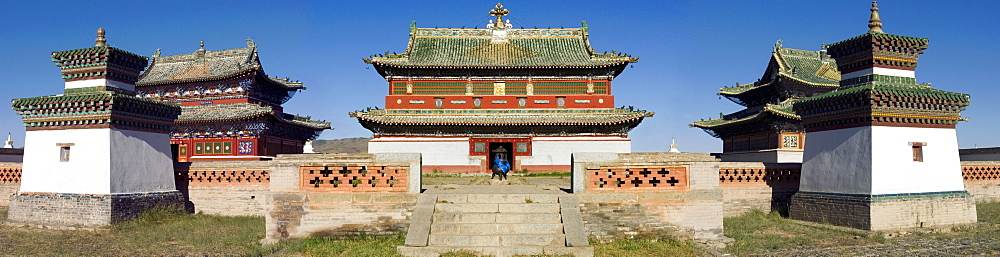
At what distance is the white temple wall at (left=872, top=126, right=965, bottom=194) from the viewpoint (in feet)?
50.6

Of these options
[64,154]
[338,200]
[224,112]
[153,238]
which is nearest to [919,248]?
[338,200]

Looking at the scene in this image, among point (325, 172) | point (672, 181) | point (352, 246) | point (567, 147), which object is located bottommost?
point (352, 246)

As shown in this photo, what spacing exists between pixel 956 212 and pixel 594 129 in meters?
18.0

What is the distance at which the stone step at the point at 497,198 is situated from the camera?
13.4 metres

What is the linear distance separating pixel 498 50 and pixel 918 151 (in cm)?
2296

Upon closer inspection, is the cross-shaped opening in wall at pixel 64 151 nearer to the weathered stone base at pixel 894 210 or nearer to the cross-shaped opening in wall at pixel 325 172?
the cross-shaped opening in wall at pixel 325 172

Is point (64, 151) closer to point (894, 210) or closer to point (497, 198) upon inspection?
point (497, 198)

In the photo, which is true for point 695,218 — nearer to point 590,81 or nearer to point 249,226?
point 249,226

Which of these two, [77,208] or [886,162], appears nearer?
[886,162]

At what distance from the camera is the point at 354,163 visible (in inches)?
533

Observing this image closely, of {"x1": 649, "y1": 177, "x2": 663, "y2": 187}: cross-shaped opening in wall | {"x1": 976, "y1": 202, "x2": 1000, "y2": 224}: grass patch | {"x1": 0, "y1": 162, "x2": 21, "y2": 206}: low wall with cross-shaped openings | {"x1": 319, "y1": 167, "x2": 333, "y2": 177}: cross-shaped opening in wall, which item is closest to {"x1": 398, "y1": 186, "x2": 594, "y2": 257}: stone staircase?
{"x1": 649, "y1": 177, "x2": 663, "y2": 187}: cross-shaped opening in wall

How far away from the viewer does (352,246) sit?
40.7 feet

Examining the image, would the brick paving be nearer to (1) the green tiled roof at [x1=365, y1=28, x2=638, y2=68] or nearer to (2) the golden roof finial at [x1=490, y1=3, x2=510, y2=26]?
(1) the green tiled roof at [x1=365, y1=28, x2=638, y2=68]

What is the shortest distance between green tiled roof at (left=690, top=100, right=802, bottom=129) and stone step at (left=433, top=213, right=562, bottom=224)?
19.9 meters
